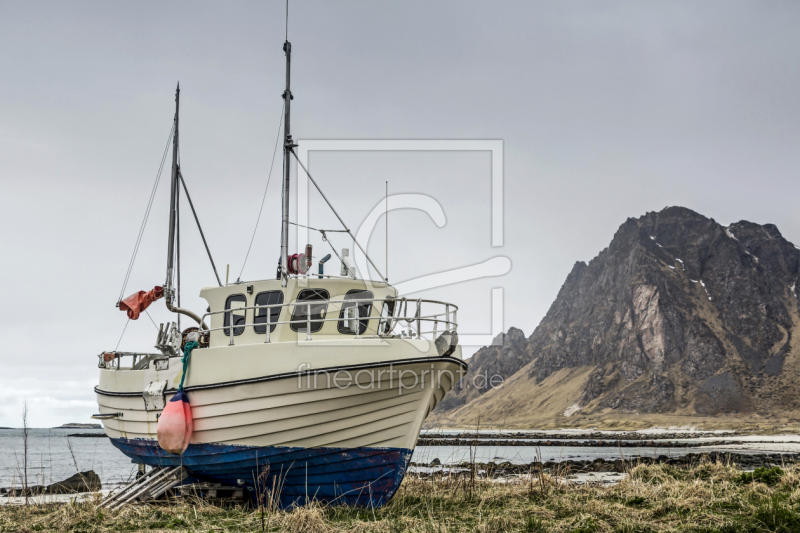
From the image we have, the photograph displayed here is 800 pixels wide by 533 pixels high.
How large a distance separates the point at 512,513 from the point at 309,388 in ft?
13.1

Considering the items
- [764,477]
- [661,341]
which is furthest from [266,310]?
[661,341]

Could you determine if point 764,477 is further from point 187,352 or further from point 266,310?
point 187,352

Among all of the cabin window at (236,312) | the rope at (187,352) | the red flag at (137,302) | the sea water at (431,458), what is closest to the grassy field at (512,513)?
the rope at (187,352)

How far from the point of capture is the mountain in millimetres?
111312

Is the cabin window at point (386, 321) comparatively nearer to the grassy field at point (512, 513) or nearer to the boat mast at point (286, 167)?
the boat mast at point (286, 167)

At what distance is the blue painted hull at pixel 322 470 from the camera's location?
11555mm

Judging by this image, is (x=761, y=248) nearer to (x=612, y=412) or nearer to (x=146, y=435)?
(x=612, y=412)

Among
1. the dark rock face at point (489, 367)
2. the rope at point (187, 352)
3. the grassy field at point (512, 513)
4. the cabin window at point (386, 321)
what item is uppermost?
the cabin window at point (386, 321)

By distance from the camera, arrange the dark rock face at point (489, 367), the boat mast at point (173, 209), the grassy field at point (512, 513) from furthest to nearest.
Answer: the dark rock face at point (489, 367) → the boat mast at point (173, 209) → the grassy field at point (512, 513)

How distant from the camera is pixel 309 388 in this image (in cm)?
1134

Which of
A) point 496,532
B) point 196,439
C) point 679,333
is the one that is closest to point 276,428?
point 196,439

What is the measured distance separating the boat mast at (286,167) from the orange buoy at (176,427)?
9.75 ft

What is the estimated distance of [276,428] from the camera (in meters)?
Answer: 11.6

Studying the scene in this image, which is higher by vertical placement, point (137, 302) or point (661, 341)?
point (137, 302)
